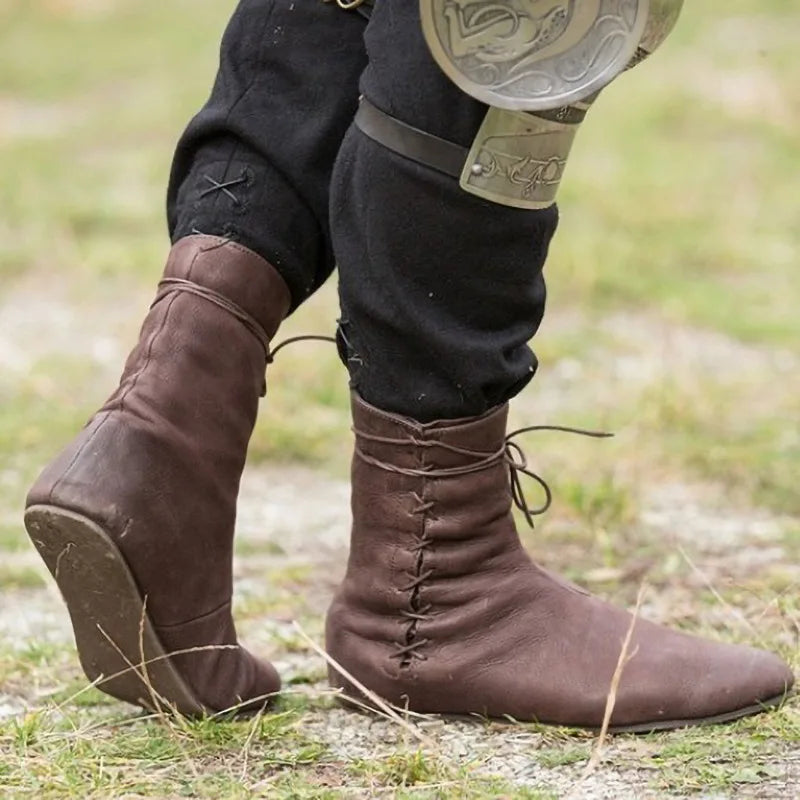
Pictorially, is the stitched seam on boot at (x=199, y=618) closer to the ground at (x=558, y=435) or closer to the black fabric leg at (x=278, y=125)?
the ground at (x=558, y=435)

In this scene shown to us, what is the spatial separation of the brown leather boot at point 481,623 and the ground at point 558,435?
3 centimetres

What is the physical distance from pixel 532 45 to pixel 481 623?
547mm

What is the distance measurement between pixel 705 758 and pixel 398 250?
0.52 metres

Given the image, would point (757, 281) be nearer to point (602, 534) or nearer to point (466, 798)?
point (602, 534)

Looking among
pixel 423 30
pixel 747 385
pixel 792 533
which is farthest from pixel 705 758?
pixel 747 385

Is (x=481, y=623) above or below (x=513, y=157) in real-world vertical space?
below

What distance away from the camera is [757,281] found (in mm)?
3721

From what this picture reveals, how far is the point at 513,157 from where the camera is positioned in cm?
127

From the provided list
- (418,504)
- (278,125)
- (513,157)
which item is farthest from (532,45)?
(418,504)

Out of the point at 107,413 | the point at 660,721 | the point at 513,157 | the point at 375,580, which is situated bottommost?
the point at 660,721

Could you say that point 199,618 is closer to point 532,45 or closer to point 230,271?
point 230,271

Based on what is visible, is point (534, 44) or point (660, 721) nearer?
point (534, 44)

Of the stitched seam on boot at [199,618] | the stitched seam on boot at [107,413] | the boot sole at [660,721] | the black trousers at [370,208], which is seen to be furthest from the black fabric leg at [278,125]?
the boot sole at [660,721]

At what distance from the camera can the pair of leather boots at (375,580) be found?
1.34m
